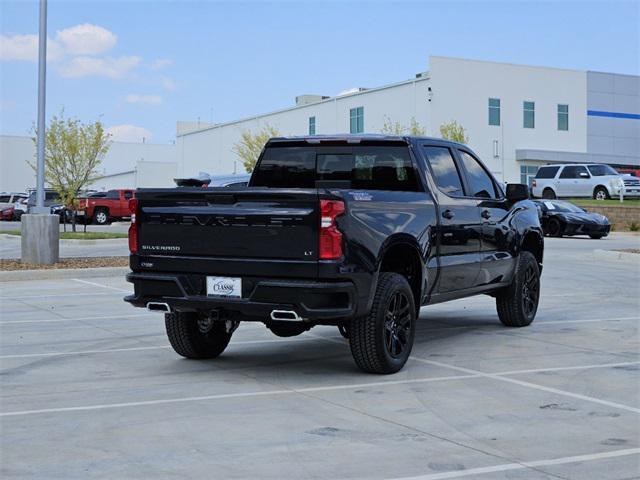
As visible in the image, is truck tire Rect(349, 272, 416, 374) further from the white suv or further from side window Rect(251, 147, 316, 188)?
the white suv

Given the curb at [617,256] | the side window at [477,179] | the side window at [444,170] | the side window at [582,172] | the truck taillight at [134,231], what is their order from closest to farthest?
1. the truck taillight at [134,231]
2. the side window at [444,170]
3. the side window at [477,179]
4. the curb at [617,256]
5. the side window at [582,172]

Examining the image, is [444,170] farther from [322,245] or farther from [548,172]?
[548,172]

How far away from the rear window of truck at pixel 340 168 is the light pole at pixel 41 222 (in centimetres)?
1018

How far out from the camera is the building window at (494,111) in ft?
196

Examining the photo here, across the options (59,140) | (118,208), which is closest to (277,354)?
(59,140)

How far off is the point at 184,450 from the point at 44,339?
5106 mm

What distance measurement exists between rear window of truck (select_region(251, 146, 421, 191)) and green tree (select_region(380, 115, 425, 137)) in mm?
45853

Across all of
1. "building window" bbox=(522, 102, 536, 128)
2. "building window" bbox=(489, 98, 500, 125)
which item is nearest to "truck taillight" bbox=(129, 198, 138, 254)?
"building window" bbox=(489, 98, 500, 125)

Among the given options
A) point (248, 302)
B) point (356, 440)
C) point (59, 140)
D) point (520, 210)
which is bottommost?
point (356, 440)

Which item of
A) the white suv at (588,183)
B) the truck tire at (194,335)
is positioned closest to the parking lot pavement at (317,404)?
the truck tire at (194,335)

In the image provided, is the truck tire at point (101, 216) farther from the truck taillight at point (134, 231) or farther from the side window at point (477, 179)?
the truck taillight at point (134, 231)

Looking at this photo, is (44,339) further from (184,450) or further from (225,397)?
(184,450)

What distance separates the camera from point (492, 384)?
8.01 m

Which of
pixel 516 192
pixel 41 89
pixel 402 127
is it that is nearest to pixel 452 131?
pixel 402 127
